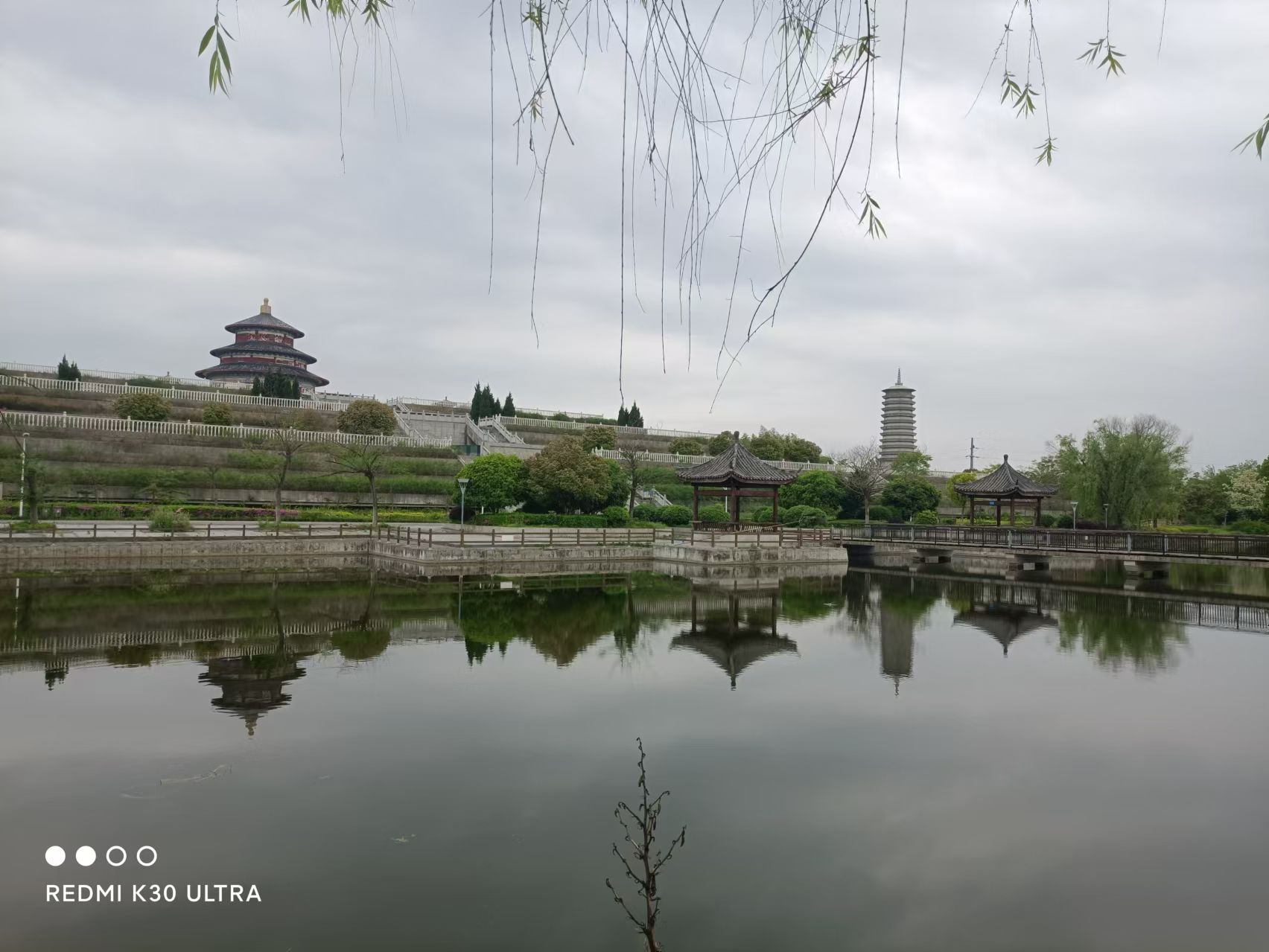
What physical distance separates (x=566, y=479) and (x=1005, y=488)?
57.5 ft

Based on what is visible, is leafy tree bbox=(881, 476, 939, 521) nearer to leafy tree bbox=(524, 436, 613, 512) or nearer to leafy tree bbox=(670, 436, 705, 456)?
leafy tree bbox=(670, 436, 705, 456)

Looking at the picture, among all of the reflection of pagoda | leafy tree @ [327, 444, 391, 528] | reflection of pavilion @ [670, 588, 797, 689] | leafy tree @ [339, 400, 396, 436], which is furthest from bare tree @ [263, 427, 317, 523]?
the reflection of pagoda

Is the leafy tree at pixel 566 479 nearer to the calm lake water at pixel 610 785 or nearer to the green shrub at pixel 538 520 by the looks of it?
the green shrub at pixel 538 520

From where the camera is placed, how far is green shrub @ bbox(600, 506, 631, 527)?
112ft

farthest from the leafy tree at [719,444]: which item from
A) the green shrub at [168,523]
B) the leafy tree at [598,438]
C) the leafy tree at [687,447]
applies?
the green shrub at [168,523]

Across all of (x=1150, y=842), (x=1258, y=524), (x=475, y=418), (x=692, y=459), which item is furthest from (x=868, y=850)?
(x=475, y=418)

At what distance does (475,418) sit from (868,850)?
48075 mm

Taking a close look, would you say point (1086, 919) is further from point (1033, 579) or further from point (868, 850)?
point (1033, 579)

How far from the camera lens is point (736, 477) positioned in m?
27.9

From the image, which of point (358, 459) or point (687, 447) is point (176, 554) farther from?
point (687, 447)

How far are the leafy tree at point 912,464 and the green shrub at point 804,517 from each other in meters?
15.8

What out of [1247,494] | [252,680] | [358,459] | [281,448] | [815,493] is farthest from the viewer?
[1247,494]

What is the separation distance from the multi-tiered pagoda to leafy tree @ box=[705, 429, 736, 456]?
98.3 ft

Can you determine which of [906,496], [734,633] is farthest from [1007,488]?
[734,633]
